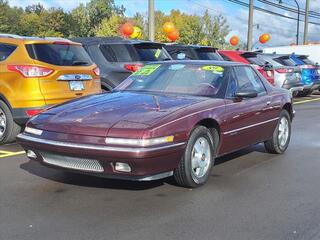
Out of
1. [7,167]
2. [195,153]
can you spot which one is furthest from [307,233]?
[7,167]

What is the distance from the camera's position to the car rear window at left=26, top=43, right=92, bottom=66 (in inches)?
332

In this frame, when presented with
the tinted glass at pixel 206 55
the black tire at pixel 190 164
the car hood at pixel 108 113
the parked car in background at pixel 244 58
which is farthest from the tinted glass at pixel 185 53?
the black tire at pixel 190 164

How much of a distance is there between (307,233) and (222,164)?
2784 mm

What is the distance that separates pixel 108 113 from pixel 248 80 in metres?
2.60

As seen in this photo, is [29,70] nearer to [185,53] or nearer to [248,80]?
[248,80]

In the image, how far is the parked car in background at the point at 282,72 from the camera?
57.0 ft

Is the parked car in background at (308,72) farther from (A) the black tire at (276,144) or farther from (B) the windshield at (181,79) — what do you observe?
(B) the windshield at (181,79)

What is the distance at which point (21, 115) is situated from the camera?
323 inches

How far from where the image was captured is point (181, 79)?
6.75m

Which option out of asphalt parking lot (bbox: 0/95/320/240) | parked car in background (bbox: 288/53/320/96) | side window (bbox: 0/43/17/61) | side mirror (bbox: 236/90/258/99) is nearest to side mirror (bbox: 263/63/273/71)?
parked car in background (bbox: 288/53/320/96)

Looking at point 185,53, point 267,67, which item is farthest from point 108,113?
point 267,67

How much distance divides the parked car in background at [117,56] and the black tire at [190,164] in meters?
5.03

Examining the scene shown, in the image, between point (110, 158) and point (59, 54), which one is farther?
point (59, 54)

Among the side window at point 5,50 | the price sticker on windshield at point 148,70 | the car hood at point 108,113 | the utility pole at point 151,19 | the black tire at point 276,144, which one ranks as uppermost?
the utility pole at point 151,19
